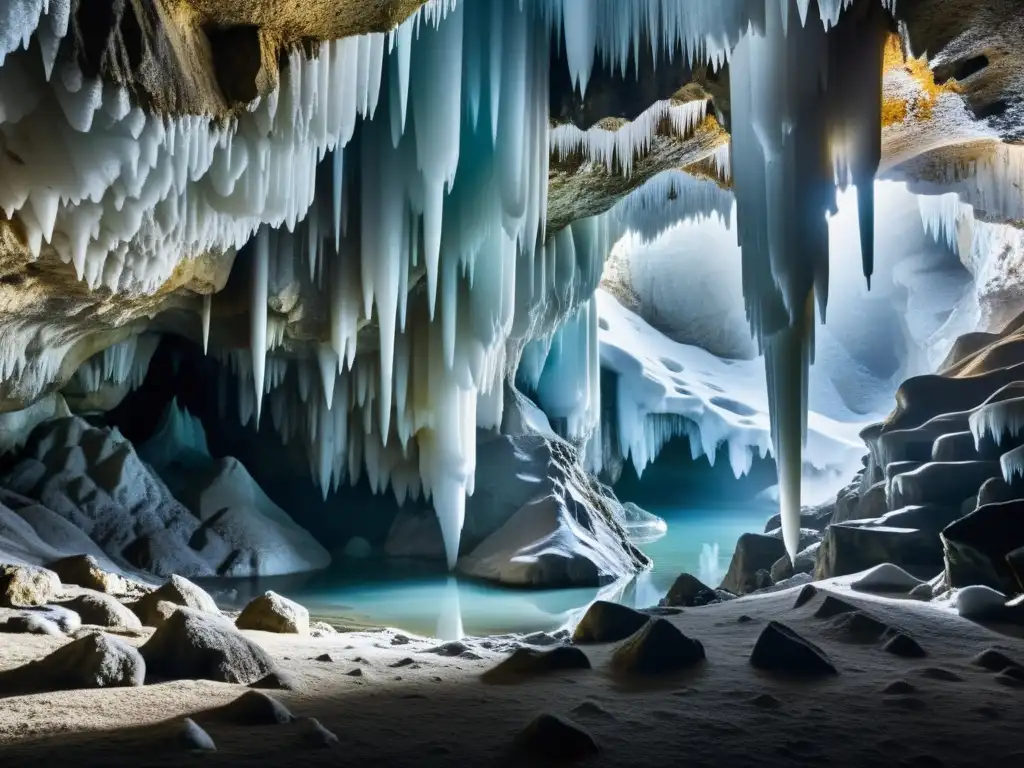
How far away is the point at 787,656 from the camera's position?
3.96m

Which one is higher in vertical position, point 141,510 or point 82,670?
point 141,510

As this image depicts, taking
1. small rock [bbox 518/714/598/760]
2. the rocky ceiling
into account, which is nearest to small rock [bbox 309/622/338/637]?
the rocky ceiling

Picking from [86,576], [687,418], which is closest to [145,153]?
[86,576]

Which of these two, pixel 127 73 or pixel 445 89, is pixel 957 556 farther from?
pixel 127 73

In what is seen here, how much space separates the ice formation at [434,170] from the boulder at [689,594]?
1470mm

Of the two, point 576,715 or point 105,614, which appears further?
point 105,614

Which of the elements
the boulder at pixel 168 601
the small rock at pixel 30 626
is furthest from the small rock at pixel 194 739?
the boulder at pixel 168 601

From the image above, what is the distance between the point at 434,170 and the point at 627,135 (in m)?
2.59

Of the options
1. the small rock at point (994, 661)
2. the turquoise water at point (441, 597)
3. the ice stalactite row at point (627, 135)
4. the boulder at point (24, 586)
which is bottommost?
the turquoise water at point (441, 597)

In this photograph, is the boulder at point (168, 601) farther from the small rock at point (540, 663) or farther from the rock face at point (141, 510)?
the rock face at point (141, 510)

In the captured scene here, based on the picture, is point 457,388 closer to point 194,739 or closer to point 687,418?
point 194,739

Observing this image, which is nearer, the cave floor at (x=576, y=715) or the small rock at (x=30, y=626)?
the cave floor at (x=576, y=715)

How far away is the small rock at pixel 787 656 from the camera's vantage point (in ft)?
12.7

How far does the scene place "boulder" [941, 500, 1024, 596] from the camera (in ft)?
19.3
